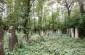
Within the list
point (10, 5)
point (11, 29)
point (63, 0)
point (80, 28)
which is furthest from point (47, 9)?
point (11, 29)

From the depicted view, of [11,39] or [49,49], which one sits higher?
[11,39]

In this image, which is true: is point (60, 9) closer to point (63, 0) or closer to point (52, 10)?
point (52, 10)

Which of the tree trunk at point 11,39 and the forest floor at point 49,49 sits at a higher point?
the tree trunk at point 11,39

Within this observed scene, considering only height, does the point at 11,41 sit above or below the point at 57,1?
below

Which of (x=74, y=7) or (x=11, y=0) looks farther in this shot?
(x=74, y=7)

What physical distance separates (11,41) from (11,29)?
2.38 ft

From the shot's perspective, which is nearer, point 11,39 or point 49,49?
point 11,39

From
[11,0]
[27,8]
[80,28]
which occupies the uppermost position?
[11,0]

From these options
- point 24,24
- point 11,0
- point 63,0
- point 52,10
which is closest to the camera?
point 24,24

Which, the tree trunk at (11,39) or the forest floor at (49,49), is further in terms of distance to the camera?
the tree trunk at (11,39)

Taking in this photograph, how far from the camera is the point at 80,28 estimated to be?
1992cm

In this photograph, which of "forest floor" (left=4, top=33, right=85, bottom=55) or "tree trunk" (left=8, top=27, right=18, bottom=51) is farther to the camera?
"tree trunk" (left=8, top=27, right=18, bottom=51)

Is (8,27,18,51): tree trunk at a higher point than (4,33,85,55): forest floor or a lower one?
higher

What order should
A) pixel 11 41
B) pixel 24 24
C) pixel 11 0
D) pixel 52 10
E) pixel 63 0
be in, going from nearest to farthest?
pixel 11 41, pixel 24 24, pixel 11 0, pixel 63 0, pixel 52 10
